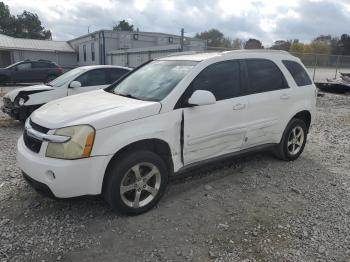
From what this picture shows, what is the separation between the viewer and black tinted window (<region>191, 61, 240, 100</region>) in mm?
4129

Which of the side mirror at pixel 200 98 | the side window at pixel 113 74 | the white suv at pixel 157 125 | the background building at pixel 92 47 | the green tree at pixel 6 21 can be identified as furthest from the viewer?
the green tree at pixel 6 21

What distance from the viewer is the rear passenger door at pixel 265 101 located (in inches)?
183

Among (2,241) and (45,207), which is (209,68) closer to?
(45,207)

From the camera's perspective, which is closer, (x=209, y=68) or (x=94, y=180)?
(x=94, y=180)

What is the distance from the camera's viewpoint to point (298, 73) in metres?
5.46

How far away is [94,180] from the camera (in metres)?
3.29

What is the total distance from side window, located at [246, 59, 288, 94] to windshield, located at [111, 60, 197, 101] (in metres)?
0.98

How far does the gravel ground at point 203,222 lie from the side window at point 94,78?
364 centimetres

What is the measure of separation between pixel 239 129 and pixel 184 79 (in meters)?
1.09

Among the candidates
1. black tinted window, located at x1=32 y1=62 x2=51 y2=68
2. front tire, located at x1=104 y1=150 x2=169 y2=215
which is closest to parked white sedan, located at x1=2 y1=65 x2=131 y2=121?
front tire, located at x1=104 y1=150 x2=169 y2=215

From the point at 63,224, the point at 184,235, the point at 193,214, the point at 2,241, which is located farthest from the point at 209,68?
the point at 2,241

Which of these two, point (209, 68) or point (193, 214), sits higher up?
point (209, 68)

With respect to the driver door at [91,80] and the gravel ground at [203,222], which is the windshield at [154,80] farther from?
the driver door at [91,80]

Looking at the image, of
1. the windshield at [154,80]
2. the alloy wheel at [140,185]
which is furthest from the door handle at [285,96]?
the alloy wheel at [140,185]
